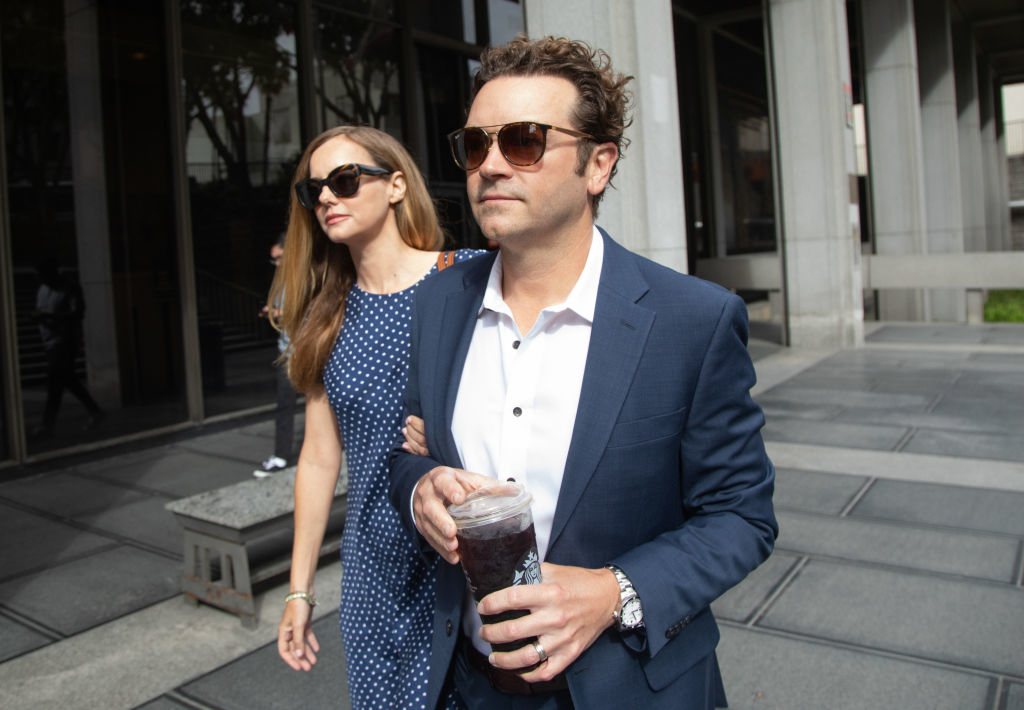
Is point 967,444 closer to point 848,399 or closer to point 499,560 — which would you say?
point 848,399

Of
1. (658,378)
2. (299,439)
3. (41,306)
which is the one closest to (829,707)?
(658,378)

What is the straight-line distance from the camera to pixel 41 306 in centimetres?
851

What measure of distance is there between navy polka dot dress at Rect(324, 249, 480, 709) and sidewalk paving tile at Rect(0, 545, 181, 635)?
8.81ft

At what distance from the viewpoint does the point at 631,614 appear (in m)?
1.48

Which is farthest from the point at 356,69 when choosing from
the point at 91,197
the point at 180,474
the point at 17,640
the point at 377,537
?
the point at 377,537

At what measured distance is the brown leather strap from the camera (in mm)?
1608

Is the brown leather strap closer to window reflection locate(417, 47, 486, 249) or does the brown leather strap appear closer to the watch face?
the watch face

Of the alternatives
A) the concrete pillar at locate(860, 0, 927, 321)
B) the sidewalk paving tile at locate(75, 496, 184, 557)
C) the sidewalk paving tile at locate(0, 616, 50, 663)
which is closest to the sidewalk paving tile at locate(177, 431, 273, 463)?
the sidewalk paving tile at locate(75, 496, 184, 557)

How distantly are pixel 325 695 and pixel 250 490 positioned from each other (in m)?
1.54

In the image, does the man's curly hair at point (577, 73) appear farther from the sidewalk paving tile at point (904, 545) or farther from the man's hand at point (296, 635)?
the sidewalk paving tile at point (904, 545)

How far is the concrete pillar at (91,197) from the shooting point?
347 inches

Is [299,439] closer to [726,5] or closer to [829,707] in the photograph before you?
[829,707]

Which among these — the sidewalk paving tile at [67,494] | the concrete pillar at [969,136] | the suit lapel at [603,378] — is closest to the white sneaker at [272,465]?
the sidewalk paving tile at [67,494]

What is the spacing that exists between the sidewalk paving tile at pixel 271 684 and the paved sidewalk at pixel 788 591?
0.01 m
